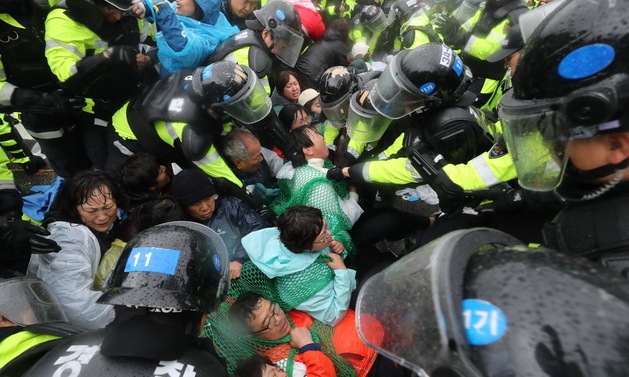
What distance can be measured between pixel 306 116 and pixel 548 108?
2.76m

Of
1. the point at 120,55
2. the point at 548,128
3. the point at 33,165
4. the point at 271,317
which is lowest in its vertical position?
the point at 33,165

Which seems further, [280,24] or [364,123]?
[280,24]

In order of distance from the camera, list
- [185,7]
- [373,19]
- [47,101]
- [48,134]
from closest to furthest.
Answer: [47,101] < [48,134] < [185,7] < [373,19]

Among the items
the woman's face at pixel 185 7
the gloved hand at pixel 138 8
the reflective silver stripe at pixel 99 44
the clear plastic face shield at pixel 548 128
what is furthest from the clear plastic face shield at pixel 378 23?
the clear plastic face shield at pixel 548 128

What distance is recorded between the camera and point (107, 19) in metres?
2.94

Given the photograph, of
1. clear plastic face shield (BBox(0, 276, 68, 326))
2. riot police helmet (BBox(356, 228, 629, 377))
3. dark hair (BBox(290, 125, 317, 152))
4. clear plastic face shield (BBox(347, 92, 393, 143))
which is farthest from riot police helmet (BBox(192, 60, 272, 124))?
riot police helmet (BBox(356, 228, 629, 377))

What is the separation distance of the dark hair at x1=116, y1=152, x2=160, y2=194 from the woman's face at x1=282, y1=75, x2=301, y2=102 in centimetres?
182

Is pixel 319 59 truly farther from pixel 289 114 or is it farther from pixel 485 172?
pixel 485 172

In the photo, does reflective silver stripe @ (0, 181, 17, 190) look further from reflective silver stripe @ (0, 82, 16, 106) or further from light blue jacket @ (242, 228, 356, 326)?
light blue jacket @ (242, 228, 356, 326)

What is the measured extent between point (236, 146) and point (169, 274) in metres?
1.77

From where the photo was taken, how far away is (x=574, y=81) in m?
1.05

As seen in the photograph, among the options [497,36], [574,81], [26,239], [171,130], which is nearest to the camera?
[574,81]

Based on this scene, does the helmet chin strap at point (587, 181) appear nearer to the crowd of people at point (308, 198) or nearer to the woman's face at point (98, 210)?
the crowd of people at point (308, 198)

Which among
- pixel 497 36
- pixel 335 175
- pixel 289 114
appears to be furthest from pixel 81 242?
pixel 497 36
